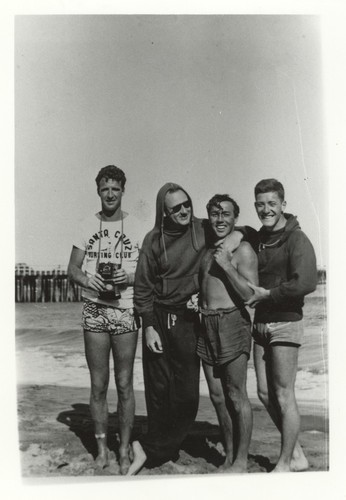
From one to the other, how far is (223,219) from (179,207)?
1.16 ft

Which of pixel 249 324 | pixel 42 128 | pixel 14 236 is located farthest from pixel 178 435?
pixel 42 128

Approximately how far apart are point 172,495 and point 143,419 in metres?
0.61

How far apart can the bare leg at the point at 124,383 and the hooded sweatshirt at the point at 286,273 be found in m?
0.98

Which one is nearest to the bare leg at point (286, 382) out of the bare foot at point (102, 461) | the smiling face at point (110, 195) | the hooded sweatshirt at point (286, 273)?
the hooded sweatshirt at point (286, 273)

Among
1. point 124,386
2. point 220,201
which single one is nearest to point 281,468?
point 124,386

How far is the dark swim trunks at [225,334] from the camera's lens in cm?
446

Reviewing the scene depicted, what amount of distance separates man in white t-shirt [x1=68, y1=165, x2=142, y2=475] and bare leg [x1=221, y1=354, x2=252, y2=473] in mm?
723

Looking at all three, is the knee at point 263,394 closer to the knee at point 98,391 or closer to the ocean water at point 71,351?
the ocean water at point 71,351

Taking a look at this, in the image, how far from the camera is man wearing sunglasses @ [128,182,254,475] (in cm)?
464

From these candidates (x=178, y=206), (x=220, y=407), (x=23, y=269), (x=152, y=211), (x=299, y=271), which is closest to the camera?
(x=299, y=271)

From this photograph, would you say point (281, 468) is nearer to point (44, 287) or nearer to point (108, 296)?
point (108, 296)

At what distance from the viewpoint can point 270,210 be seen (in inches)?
180

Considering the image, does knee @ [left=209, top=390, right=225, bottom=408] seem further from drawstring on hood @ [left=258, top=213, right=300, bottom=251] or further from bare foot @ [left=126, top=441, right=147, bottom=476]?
drawstring on hood @ [left=258, top=213, right=300, bottom=251]

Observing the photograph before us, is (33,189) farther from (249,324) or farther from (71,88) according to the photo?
(249,324)
